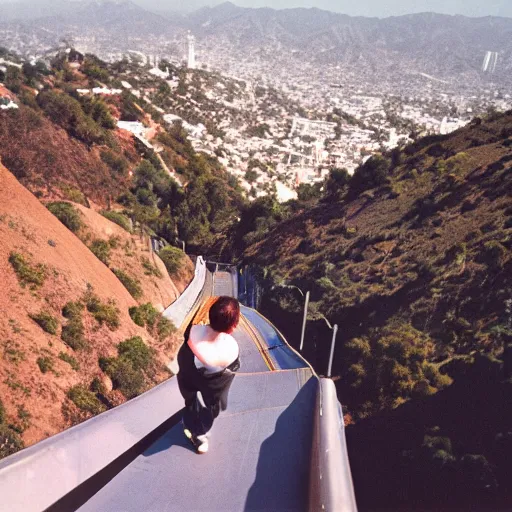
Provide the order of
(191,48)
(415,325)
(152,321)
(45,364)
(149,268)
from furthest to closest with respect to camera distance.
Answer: (191,48) < (415,325) < (149,268) < (152,321) < (45,364)

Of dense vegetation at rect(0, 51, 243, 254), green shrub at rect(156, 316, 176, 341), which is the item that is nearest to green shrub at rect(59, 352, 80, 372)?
green shrub at rect(156, 316, 176, 341)

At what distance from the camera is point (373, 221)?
10641 millimetres

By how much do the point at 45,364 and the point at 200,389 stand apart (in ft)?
6.39

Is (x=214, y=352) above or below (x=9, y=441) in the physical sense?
above

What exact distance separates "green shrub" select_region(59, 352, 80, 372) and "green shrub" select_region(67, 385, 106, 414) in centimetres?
19

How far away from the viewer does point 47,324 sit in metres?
3.70

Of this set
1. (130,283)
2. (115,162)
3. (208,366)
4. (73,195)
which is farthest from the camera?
(115,162)

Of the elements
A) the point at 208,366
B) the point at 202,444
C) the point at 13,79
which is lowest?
the point at 202,444

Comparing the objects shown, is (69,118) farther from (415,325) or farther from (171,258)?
(415,325)

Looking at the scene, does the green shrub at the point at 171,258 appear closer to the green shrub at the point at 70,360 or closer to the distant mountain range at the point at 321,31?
the green shrub at the point at 70,360

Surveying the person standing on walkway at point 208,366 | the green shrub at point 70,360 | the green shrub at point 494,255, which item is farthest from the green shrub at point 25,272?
the green shrub at point 494,255

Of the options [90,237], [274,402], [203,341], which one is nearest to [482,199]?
[90,237]

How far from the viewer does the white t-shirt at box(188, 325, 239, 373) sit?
181cm

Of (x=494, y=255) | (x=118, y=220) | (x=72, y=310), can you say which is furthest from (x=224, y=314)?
(x=494, y=255)
